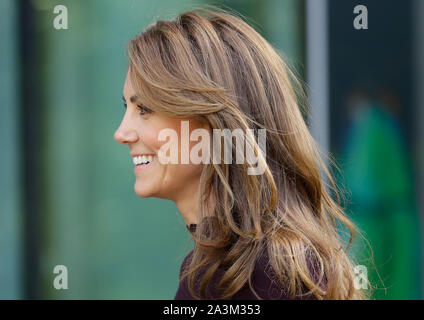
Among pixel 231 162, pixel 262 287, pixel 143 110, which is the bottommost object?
pixel 262 287

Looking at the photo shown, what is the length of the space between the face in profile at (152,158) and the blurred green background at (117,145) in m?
1.73

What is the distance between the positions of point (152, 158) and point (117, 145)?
1829 millimetres

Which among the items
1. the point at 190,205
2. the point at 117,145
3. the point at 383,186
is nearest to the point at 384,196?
the point at 383,186

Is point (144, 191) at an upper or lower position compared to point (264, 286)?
upper

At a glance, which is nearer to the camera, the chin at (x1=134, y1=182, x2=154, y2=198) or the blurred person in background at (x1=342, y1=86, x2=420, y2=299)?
the chin at (x1=134, y1=182, x2=154, y2=198)

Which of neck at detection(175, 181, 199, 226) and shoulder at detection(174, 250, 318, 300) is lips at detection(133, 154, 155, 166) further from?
shoulder at detection(174, 250, 318, 300)

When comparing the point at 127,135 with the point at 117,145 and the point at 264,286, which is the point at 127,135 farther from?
the point at 117,145

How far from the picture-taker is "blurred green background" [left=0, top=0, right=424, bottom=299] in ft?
12.1

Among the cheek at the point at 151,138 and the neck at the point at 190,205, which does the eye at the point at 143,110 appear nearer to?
the cheek at the point at 151,138

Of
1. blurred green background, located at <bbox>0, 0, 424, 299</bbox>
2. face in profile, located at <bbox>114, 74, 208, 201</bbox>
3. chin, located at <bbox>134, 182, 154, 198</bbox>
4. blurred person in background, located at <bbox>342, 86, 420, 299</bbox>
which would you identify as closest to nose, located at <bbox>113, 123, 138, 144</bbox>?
face in profile, located at <bbox>114, 74, 208, 201</bbox>

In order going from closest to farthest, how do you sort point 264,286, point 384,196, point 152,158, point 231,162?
point 264,286 < point 231,162 < point 152,158 < point 384,196

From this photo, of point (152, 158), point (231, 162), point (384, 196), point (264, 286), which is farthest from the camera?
point (384, 196)

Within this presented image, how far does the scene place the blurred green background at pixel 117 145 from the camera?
368 centimetres

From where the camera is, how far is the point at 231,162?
6.22ft
